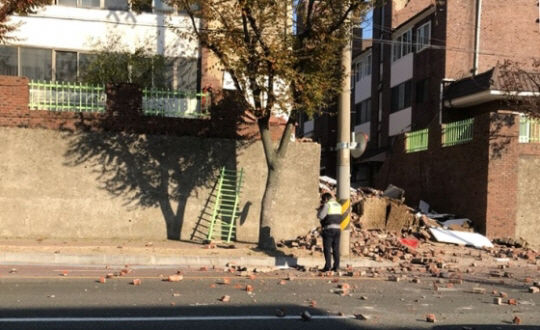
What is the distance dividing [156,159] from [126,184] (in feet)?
3.41

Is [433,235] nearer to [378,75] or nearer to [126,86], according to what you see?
[126,86]

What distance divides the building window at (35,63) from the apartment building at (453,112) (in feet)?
33.6

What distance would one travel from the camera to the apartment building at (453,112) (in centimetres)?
1631

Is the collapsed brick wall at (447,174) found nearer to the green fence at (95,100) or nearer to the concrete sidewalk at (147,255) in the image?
the concrete sidewalk at (147,255)

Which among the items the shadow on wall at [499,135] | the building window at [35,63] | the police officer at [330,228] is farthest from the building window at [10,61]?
the shadow on wall at [499,135]

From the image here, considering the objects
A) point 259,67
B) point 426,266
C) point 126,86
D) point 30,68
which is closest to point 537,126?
point 426,266

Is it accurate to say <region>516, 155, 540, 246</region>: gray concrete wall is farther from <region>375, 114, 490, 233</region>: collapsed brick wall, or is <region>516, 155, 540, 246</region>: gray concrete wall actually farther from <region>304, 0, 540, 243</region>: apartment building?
<region>375, 114, 490, 233</region>: collapsed brick wall

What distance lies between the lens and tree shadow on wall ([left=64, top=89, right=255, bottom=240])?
14664mm

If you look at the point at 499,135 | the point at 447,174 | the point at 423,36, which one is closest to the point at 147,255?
the point at 499,135

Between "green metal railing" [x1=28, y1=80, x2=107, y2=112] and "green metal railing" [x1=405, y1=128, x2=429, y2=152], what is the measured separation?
39.3 feet

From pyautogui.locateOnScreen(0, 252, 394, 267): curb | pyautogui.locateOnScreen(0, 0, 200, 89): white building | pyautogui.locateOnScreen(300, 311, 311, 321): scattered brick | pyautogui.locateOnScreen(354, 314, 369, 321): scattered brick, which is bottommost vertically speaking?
pyautogui.locateOnScreen(0, 252, 394, 267): curb

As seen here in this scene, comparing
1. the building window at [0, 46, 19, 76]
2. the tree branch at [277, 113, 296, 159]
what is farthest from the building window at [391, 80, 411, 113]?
the building window at [0, 46, 19, 76]

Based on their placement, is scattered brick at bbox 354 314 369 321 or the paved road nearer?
the paved road

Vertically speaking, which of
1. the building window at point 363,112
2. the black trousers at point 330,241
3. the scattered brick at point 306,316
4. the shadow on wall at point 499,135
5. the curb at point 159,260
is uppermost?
the building window at point 363,112
